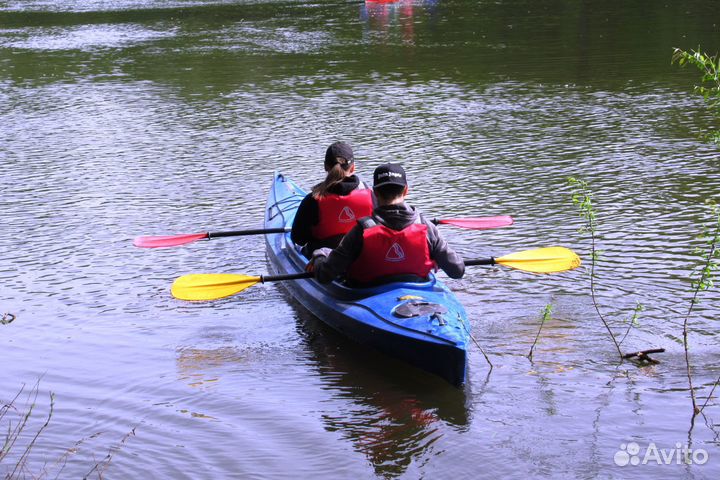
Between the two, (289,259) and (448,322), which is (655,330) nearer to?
(448,322)

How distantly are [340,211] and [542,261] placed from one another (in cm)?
154

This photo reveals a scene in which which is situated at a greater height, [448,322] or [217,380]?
[448,322]

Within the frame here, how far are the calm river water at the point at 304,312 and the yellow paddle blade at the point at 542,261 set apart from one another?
29 cm

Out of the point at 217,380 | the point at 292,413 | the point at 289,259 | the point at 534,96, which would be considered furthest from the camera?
the point at 534,96

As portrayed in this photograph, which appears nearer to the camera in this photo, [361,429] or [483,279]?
[361,429]

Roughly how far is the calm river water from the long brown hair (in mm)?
999

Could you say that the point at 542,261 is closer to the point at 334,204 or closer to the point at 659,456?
the point at 334,204

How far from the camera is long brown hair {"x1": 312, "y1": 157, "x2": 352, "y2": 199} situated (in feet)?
23.7

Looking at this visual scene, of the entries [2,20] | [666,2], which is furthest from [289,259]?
[2,20]

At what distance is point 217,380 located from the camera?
21.2 ft

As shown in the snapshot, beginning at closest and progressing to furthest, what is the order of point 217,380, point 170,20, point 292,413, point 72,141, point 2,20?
point 292,413
point 217,380
point 72,141
point 170,20
point 2,20

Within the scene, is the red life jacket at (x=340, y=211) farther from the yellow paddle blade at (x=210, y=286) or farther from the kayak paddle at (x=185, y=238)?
Answer: the kayak paddle at (x=185, y=238)

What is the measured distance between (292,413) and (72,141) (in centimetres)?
959

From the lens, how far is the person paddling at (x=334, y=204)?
285 inches
